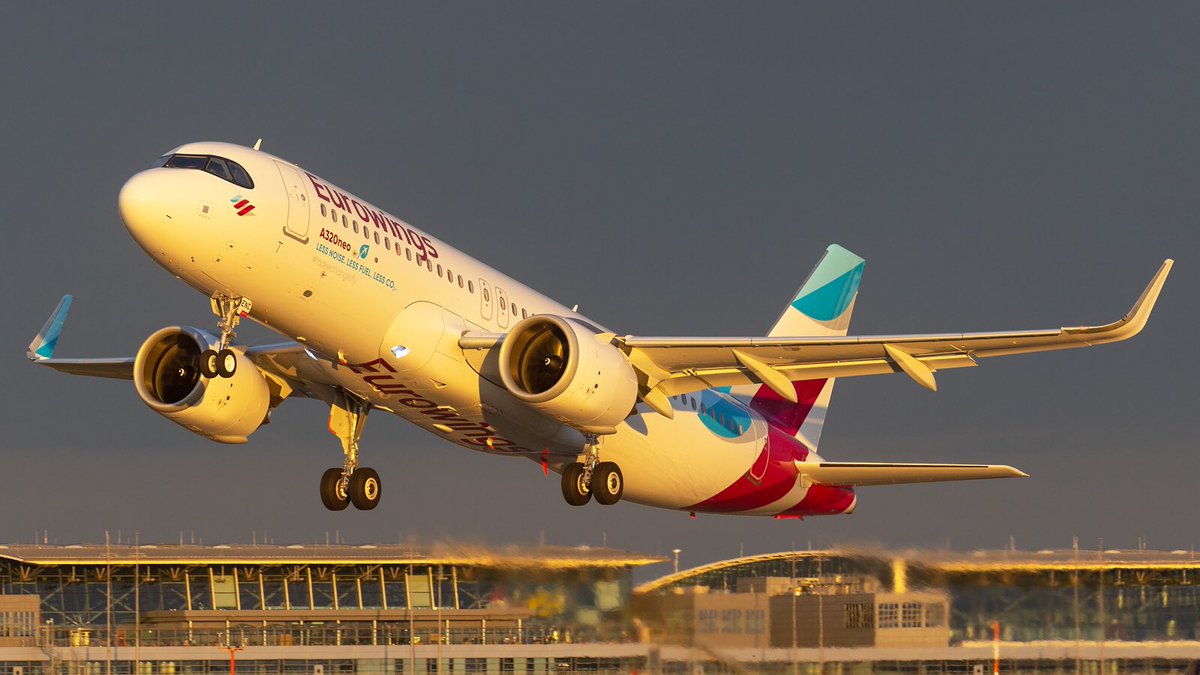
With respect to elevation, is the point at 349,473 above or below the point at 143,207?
below

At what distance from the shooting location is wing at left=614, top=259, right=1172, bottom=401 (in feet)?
104

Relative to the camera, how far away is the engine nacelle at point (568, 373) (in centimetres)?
3278

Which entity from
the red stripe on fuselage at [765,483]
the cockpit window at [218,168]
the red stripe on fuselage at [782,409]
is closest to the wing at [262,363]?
the cockpit window at [218,168]

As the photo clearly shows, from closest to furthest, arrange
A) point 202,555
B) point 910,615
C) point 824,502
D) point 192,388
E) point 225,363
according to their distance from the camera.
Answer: point 225,363 < point 192,388 < point 910,615 < point 824,502 < point 202,555

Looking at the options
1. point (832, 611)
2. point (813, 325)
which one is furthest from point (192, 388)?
point (813, 325)

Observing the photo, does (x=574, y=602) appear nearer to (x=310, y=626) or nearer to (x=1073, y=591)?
(x=1073, y=591)

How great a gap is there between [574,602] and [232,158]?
52.5ft

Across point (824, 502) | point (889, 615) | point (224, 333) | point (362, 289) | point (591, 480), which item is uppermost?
point (362, 289)

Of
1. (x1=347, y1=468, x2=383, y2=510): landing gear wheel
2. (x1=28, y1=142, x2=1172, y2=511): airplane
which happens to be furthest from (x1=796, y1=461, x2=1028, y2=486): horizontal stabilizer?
(x1=347, y1=468, x2=383, y2=510): landing gear wheel

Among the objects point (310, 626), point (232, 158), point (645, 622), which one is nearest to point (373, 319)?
point (232, 158)

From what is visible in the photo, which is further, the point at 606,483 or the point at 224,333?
the point at 606,483

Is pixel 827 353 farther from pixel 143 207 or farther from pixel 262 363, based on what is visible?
pixel 143 207

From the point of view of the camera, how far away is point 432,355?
3269cm

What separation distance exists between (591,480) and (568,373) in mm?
3844
